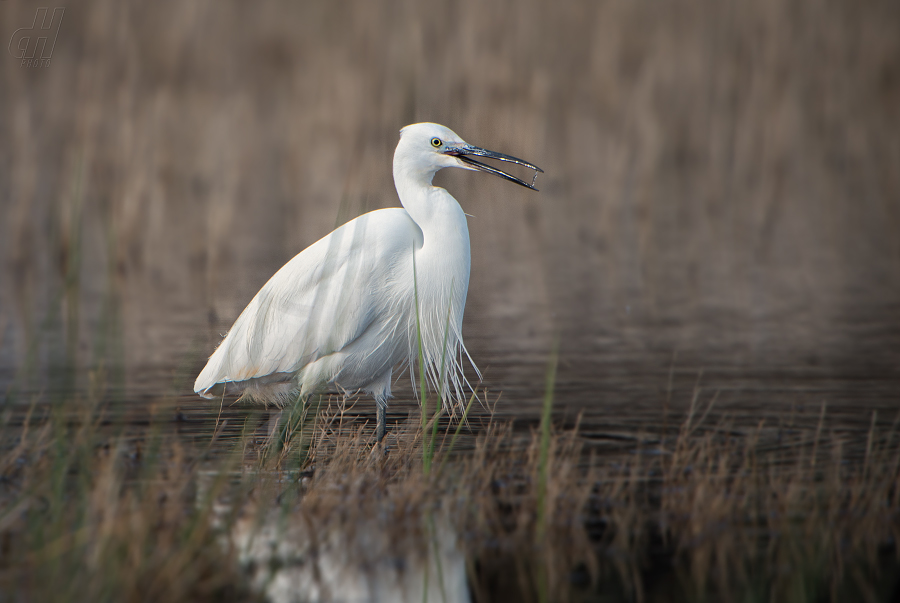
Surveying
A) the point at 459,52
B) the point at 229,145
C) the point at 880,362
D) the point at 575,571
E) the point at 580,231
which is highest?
the point at 459,52

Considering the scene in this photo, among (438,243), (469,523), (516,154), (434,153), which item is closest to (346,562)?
(469,523)

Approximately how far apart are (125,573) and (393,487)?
4.16 feet

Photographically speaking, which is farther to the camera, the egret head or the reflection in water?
the egret head

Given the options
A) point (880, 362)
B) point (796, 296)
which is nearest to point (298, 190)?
point (796, 296)

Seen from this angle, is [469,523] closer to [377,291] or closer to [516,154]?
[377,291]

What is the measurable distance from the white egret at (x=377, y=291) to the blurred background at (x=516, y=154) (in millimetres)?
1864

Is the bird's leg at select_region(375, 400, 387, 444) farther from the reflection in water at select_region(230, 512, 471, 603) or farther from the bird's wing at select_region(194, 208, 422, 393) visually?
the reflection in water at select_region(230, 512, 471, 603)

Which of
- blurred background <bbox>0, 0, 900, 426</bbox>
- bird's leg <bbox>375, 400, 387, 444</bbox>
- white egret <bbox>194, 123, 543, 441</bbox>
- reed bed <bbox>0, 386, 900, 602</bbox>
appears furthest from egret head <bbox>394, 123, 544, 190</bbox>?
blurred background <bbox>0, 0, 900, 426</bbox>

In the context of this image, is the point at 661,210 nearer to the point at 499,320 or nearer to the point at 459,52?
the point at 459,52

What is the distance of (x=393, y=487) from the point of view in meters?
3.73

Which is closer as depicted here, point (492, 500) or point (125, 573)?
point (125, 573)

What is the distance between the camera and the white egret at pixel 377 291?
15.1ft
